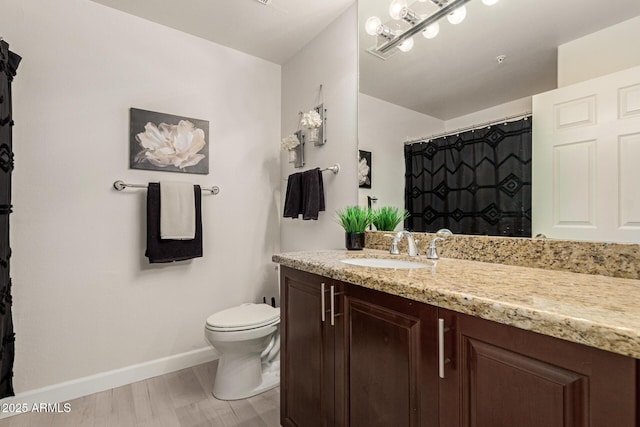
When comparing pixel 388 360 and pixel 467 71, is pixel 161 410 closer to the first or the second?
pixel 388 360

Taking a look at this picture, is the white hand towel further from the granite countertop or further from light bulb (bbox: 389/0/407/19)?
light bulb (bbox: 389/0/407/19)

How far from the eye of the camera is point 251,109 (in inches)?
98.8

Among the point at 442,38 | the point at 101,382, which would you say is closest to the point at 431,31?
the point at 442,38

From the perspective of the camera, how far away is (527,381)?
0.61 m

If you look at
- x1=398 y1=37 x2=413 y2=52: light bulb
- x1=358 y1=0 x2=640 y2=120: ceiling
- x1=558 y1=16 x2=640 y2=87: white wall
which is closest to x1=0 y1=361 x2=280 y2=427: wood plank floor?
x1=358 y1=0 x2=640 y2=120: ceiling

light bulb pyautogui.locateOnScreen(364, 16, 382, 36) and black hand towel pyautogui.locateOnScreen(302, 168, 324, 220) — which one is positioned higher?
light bulb pyautogui.locateOnScreen(364, 16, 382, 36)

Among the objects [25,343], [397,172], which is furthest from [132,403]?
[397,172]

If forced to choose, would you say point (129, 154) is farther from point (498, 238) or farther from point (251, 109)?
point (498, 238)

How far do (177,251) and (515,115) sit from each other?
2.09m

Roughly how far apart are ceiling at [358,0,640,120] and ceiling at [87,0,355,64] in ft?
1.14

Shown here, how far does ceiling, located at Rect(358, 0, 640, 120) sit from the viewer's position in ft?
3.43

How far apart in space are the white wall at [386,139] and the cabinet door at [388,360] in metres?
0.86

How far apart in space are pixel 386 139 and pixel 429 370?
131cm

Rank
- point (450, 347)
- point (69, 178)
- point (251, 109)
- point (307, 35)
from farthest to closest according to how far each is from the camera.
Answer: point (251, 109) < point (307, 35) < point (69, 178) < point (450, 347)
